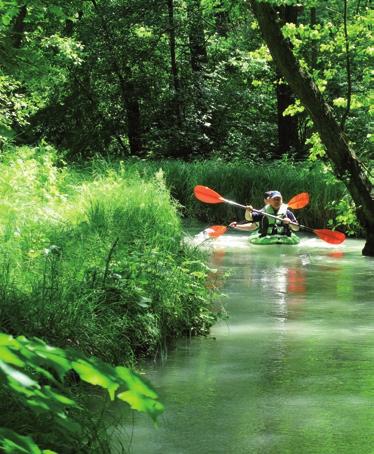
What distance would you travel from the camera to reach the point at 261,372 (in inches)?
223

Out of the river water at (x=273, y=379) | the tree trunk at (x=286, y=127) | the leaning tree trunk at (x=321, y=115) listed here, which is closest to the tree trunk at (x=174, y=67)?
the tree trunk at (x=286, y=127)

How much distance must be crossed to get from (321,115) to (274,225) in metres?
2.51

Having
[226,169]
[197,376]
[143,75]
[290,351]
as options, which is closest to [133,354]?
[197,376]

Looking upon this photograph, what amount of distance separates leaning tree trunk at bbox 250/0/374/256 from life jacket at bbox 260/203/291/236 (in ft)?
6.13

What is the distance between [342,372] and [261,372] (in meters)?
0.52

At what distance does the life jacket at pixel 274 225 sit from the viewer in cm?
1325

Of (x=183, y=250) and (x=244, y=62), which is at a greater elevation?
(x=244, y=62)

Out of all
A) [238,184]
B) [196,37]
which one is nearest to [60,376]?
[238,184]

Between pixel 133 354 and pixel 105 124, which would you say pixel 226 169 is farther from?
pixel 133 354

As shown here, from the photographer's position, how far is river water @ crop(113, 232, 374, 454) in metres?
4.31

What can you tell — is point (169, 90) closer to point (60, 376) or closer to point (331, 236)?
point (331, 236)

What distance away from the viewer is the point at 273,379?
18.0 feet

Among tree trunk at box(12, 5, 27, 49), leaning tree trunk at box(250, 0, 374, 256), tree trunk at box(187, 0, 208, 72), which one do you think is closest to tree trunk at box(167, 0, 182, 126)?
tree trunk at box(187, 0, 208, 72)

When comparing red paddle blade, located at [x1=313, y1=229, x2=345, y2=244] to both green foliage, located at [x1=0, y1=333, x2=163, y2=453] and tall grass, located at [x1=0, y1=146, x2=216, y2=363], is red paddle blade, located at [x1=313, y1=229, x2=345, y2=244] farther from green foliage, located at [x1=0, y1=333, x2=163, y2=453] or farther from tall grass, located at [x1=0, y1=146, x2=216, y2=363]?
green foliage, located at [x1=0, y1=333, x2=163, y2=453]
